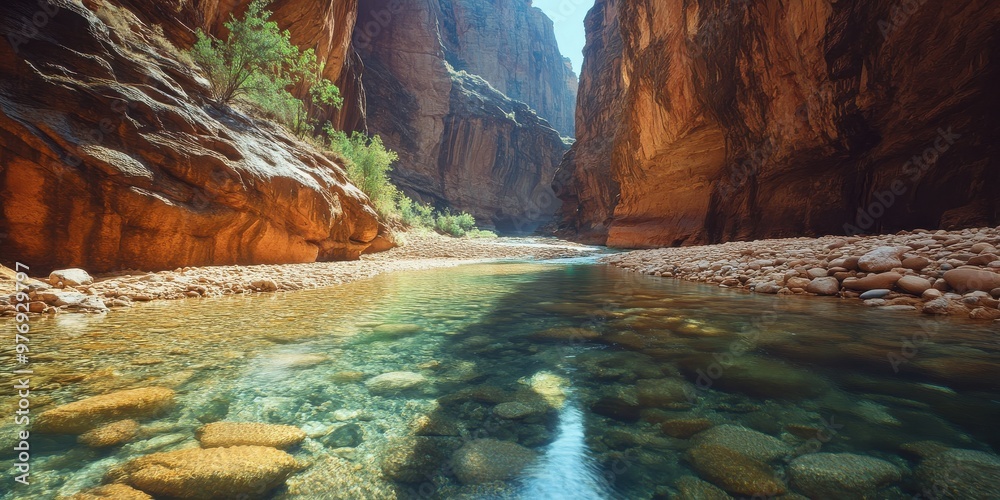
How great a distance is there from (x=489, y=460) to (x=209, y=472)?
1.02m

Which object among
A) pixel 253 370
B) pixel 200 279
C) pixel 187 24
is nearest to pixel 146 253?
pixel 200 279

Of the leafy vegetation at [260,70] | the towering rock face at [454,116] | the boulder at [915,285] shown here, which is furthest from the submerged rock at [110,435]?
the towering rock face at [454,116]

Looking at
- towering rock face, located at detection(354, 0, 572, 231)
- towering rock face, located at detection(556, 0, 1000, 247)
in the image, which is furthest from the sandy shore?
towering rock face, located at detection(354, 0, 572, 231)

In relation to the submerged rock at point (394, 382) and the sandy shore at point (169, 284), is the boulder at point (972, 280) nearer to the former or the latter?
the submerged rock at point (394, 382)

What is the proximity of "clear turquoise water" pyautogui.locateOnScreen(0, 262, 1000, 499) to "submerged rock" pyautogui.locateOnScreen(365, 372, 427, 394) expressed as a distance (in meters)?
0.07

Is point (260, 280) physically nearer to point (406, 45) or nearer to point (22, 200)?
point (22, 200)

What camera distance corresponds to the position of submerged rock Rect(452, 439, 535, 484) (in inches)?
57.5

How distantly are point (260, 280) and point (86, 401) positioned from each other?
4487 mm

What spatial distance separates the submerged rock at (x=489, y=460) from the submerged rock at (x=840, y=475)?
98 centimetres

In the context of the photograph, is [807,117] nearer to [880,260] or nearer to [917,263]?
[880,260]

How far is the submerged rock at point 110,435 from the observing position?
61.5 inches

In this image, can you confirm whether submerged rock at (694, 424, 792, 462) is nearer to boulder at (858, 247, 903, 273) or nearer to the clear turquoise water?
the clear turquoise water

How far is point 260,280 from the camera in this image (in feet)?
19.8

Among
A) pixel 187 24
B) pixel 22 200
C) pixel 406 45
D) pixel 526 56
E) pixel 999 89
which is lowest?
pixel 22 200
